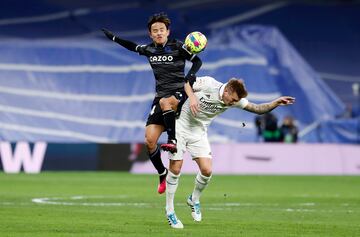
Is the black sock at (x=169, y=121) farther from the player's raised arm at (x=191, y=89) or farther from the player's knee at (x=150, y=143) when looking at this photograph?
the player's raised arm at (x=191, y=89)

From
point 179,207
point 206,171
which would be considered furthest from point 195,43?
point 179,207

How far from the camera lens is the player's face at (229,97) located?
12.8 meters

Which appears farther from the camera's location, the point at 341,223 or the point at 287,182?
the point at 287,182

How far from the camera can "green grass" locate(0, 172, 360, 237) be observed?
40.7 ft

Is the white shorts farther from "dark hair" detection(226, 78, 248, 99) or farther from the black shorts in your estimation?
"dark hair" detection(226, 78, 248, 99)

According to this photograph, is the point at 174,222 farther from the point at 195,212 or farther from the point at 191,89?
the point at 191,89

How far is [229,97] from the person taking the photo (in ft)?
42.2

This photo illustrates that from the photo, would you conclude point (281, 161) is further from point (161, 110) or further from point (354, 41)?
point (161, 110)

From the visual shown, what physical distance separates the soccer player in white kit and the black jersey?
0.33m

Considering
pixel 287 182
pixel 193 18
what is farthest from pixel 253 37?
pixel 287 182

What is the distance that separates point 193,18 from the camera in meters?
39.2

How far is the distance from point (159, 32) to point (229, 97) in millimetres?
1517

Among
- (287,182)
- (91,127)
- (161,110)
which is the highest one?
(161,110)

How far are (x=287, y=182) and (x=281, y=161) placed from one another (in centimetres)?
455
